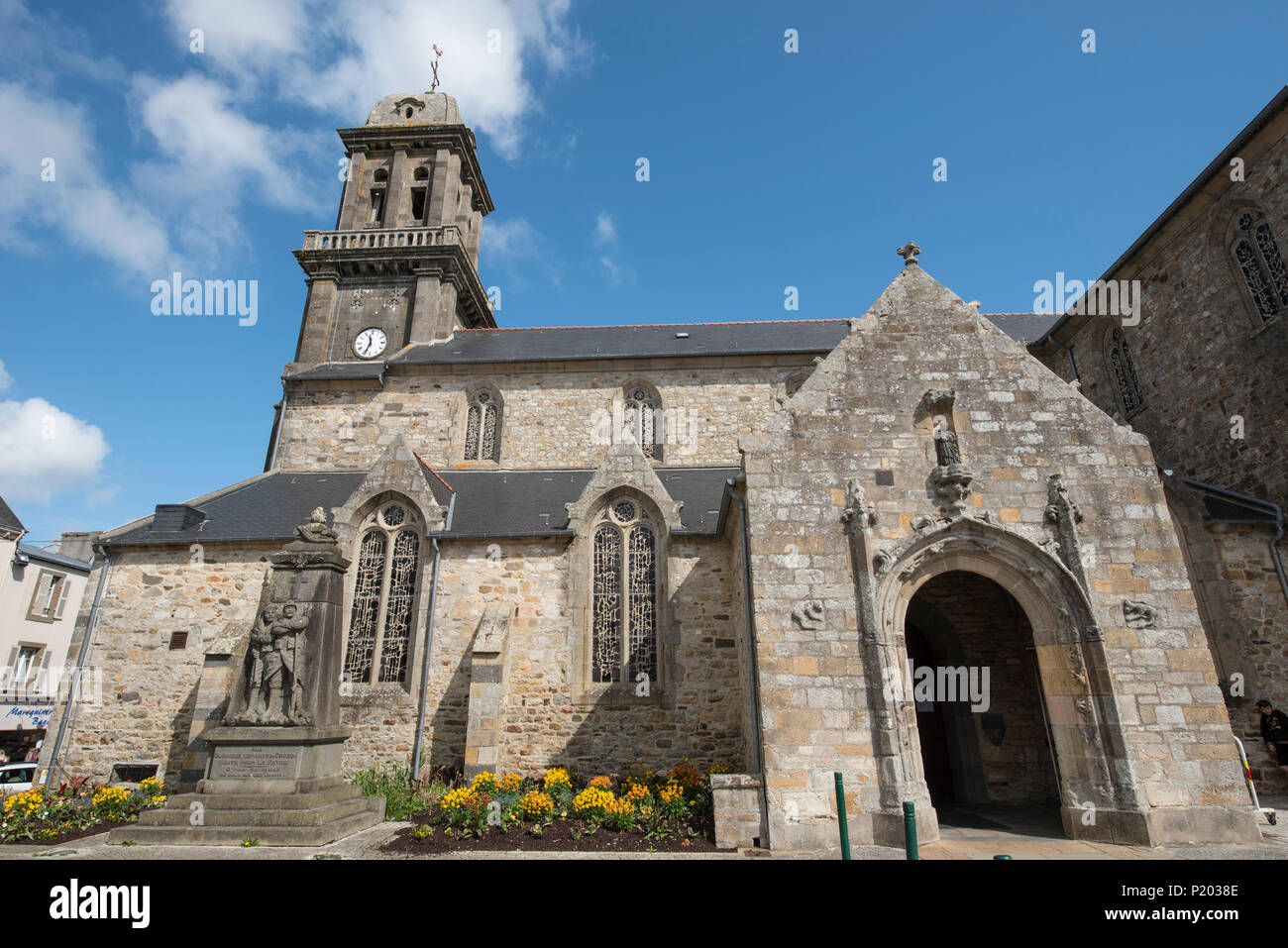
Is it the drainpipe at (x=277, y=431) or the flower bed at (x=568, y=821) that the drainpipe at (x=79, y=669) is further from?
the flower bed at (x=568, y=821)

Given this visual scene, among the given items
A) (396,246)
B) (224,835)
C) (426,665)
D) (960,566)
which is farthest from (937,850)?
(396,246)

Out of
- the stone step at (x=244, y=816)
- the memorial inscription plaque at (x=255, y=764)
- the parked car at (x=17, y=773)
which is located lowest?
the parked car at (x=17, y=773)

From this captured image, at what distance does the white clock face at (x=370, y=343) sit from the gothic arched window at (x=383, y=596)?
8.76 m

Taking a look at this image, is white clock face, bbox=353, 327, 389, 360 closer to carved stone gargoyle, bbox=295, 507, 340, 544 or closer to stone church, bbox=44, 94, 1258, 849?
stone church, bbox=44, 94, 1258, 849

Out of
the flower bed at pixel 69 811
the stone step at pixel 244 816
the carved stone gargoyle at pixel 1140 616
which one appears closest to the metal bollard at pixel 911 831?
the carved stone gargoyle at pixel 1140 616

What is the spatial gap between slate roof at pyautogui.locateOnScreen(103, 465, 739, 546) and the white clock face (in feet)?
16.1

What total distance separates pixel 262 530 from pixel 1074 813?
562 inches

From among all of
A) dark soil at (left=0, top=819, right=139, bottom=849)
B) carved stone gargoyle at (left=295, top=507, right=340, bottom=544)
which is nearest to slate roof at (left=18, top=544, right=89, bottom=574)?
dark soil at (left=0, top=819, right=139, bottom=849)

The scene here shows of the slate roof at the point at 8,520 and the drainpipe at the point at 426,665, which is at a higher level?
the slate roof at the point at 8,520

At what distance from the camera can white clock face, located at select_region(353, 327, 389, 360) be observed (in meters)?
20.3

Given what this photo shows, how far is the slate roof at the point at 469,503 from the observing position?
42.6ft

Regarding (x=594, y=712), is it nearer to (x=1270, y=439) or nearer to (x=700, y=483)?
(x=700, y=483)

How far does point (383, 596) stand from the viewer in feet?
41.5
